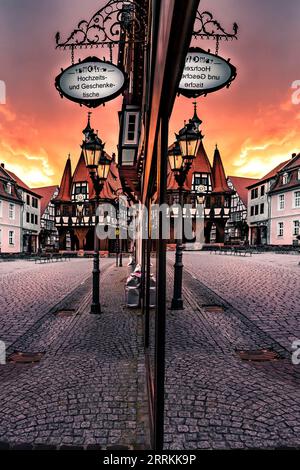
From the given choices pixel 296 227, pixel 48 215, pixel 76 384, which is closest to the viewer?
pixel 76 384

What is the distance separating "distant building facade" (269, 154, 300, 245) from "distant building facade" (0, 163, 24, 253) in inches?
1361

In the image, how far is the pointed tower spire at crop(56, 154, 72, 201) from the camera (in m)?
39.5

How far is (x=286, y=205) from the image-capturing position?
3941 centimetres

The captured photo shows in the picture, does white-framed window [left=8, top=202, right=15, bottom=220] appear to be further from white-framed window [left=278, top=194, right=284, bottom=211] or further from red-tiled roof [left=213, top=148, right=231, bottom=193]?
white-framed window [left=278, top=194, right=284, bottom=211]

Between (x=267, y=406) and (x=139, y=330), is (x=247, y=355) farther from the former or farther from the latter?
(x=139, y=330)

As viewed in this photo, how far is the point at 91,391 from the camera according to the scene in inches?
136

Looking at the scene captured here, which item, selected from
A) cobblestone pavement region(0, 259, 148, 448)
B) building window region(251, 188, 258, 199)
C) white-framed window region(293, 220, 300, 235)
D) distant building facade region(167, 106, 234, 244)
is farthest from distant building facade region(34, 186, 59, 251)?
cobblestone pavement region(0, 259, 148, 448)

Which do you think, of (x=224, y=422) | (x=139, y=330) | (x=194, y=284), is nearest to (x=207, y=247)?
(x=194, y=284)

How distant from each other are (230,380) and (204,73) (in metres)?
3.65

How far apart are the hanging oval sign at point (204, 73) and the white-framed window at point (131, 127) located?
19.0 ft

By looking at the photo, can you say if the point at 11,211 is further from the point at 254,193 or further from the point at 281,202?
the point at 254,193

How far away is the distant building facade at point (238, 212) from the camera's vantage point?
165 feet

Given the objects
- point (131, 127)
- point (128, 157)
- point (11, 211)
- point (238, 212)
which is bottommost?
point (128, 157)

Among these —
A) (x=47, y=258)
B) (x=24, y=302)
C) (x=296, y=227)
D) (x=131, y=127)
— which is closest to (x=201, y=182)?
(x=296, y=227)
